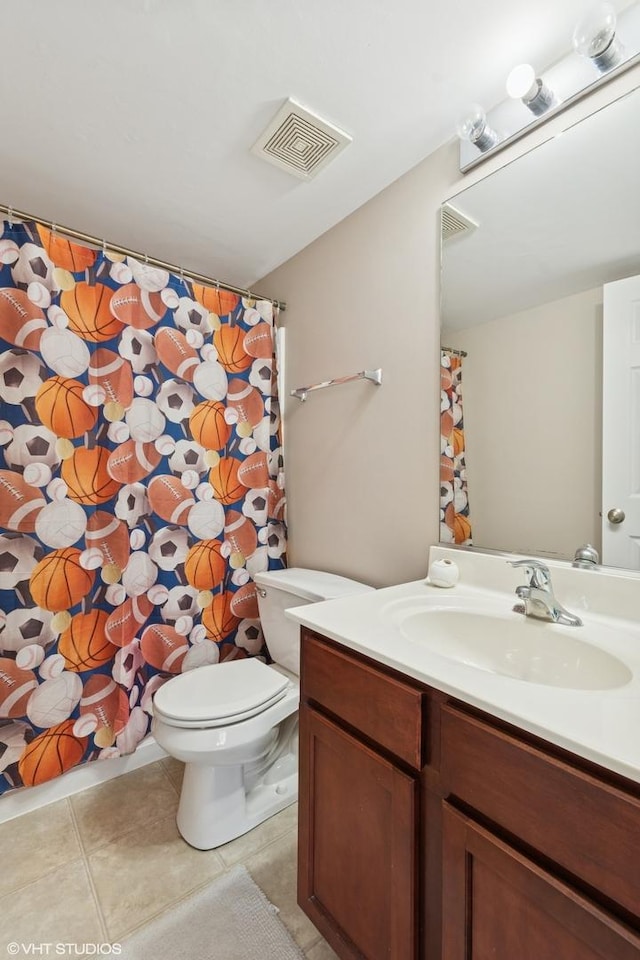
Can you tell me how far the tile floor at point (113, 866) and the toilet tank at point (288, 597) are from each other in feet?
1.75

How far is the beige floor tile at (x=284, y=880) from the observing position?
111 centimetres

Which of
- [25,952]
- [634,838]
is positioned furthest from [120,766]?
[634,838]

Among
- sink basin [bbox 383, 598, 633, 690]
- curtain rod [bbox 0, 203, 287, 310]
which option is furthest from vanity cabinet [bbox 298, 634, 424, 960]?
curtain rod [bbox 0, 203, 287, 310]

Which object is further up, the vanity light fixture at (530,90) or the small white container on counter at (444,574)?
the vanity light fixture at (530,90)

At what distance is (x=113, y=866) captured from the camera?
50.8 inches

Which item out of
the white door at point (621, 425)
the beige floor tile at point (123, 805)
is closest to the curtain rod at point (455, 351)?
the white door at point (621, 425)

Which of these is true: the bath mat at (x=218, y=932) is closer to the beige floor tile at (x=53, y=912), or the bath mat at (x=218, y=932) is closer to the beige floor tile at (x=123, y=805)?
the beige floor tile at (x=53, y=912)

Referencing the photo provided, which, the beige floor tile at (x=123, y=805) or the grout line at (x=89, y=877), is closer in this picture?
the grout line at (x=89, y=877)

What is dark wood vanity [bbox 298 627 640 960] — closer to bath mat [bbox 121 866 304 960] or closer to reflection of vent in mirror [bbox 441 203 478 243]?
bath mat [bbox 121 866 304 960]

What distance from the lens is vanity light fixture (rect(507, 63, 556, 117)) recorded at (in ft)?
3.37

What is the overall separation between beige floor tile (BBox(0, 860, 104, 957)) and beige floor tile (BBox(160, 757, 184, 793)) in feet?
1.32

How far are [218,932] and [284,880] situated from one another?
0.72ft

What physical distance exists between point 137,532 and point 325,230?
58.1 inches

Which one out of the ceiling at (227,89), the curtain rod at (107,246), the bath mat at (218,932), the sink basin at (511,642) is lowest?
the bath mat at (218,932)
